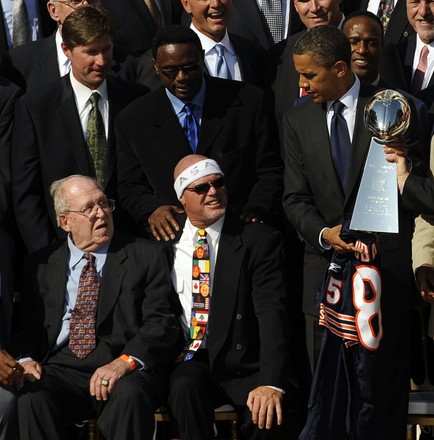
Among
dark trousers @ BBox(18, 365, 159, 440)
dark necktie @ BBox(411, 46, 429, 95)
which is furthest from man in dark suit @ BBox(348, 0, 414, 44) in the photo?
dark trousers @ BBox(18, 365, 159, 440)

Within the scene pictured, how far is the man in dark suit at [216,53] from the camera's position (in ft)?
27.8

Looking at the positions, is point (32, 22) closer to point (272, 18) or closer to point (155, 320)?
point (272, 18)

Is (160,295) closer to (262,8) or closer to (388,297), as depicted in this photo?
(388,297)

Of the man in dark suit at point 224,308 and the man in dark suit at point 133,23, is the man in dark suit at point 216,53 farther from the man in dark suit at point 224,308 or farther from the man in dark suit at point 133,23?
the man in dark suit at point 224,308

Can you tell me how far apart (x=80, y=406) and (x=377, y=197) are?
1.93 m

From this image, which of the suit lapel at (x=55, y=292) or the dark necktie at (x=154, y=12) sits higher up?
the dark necktie at (x=154, y=12)

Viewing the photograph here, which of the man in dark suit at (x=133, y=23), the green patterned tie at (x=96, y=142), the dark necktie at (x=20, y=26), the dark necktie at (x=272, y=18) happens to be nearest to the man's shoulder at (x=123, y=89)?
the green patterned tie at (x=96, y=142)

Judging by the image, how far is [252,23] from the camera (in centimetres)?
903

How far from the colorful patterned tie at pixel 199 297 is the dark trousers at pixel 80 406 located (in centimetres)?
39

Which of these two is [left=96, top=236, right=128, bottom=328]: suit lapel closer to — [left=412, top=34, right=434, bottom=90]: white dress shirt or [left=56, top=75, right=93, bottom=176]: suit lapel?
[left=56, top=75, right=93, bottom=176]: suit lapel

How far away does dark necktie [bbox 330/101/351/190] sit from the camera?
7.34 metres

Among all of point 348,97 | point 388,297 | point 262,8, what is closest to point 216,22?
point 262,8

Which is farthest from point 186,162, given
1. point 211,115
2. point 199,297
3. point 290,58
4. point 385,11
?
point 385,11

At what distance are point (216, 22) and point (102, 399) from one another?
2.53 meters
